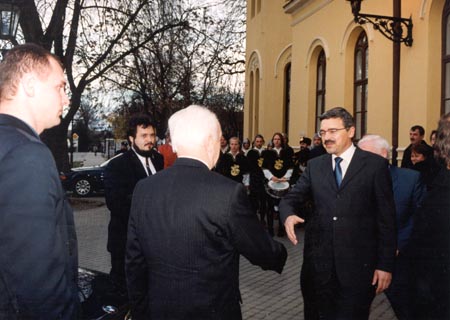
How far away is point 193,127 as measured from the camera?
2.48m

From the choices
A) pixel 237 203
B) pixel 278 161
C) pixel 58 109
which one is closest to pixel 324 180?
pixel 237 203

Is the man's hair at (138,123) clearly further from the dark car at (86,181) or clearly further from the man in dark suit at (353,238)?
the dark car at (86,181)

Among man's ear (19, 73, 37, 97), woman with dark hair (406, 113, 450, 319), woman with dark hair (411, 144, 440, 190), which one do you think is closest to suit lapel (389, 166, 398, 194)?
woman with dark hair (406, 113, 450, 319)

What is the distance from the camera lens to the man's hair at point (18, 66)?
2.26m

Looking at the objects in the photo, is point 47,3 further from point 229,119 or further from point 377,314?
point 229,119

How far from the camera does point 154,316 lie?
100.0 inches

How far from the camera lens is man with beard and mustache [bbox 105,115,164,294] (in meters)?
4.57

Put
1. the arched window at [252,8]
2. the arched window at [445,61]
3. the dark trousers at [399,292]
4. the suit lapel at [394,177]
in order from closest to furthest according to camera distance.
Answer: the dark trousers at [399,292] → the suit lapel at [394,177] → the arched window at [445,61] → the arched window at [252,8]

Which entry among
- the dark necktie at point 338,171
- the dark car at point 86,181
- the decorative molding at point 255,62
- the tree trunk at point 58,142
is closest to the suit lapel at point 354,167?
the dark necktie at point 338,171

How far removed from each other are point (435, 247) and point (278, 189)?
6.78m

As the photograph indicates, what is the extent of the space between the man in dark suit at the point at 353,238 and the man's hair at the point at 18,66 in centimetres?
215

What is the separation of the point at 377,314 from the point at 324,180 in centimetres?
231

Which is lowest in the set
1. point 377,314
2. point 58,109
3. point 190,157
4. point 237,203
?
point 377,314

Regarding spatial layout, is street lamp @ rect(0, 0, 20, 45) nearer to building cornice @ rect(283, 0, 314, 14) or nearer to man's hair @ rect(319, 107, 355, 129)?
man's hair @ rect(319, 107, 355, 129)
